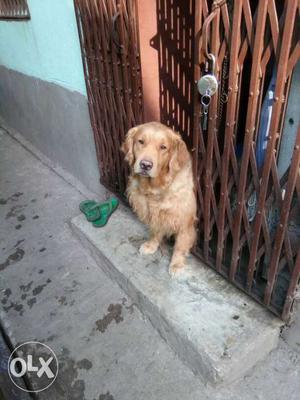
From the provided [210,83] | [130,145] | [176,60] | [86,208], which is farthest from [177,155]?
[86,208]

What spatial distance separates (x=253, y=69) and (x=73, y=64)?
2423 millimetres

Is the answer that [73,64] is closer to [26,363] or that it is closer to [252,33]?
[252,33]

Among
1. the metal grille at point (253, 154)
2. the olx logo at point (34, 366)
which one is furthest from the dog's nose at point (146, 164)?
the olx logo at point (34, 366)

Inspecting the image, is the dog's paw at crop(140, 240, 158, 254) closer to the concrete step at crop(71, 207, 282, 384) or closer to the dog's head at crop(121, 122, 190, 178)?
the concrete step at crop(71, 207, 282, 384)

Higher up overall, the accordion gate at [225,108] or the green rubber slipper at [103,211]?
the accordion gate at [225,108]

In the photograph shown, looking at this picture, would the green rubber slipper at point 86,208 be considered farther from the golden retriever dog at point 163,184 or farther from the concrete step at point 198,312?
the golden retriever dog at point 163,184

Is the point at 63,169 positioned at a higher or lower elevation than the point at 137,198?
lower

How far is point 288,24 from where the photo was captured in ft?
4.52

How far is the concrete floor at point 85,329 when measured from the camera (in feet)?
6.95

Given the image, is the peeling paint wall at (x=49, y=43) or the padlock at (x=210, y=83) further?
the peeling paint wall at (x=49, y=43)

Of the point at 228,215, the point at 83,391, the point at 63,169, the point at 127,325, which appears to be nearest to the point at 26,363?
the point at 83,391

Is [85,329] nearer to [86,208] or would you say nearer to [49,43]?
[86,208]

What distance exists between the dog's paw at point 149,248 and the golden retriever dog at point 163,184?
0.09 m

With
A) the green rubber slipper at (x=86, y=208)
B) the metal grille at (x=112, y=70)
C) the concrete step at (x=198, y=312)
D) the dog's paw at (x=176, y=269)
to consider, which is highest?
the metal grille at (x=112, y=70)
